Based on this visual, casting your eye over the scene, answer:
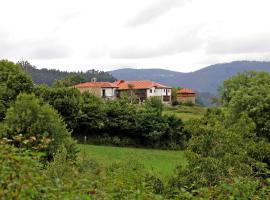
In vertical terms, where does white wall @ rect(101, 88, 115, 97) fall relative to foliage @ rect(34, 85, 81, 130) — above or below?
above

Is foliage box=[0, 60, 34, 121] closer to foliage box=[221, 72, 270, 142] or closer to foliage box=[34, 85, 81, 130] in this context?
foliage box=[34, 85, 81, 130]

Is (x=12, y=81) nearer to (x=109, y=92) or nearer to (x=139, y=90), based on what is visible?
(x=109, y=92)

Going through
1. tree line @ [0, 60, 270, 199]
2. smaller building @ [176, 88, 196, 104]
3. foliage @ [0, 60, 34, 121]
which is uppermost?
foliage @ [0, 60, 34, 121]

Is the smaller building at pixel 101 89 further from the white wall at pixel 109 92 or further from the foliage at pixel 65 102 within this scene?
the foliage at pixel 65 102

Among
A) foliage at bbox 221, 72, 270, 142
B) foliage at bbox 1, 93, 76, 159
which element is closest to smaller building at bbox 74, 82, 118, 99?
foliage at bbox 221, 72, 270, 142

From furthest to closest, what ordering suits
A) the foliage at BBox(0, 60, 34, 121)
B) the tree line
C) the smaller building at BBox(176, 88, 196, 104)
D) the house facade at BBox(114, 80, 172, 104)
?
the smaller building at BBox(176, 88, 196, 104) → the house facade at BBox(114, 80, 172, 104) → the foliage at BBox(0, 60, 34, 121) → the tree line

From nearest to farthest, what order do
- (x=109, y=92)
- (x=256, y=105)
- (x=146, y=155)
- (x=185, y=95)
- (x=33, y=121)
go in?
(x=33, y=121) → (x=256, y=105) → (x=146, y=155) → (x=109, y=92) → (x=185, y=95)

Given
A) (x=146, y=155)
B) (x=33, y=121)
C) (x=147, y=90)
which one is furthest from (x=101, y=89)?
(x=33, y=121)

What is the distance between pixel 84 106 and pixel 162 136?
34.9 feet

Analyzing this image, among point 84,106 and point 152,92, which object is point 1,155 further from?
point 152,92

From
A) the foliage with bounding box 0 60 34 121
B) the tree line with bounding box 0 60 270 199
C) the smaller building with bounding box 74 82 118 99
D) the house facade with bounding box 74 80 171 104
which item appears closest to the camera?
the tree line with bounding box 0 60 270 199

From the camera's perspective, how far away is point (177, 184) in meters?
18.5

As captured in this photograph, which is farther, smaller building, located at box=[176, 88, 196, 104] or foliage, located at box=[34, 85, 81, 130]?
smaller building, located at box=[176, 88, 196, 104]

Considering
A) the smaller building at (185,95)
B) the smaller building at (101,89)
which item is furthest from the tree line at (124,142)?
the smaller building at (185,95)
